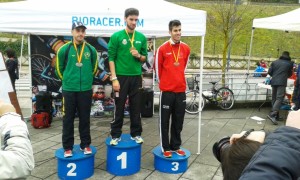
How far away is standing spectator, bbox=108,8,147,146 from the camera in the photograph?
418 centimetres

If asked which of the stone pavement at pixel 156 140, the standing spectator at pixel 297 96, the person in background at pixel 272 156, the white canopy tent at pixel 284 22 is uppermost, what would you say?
the white canopy tent at pixel 284 22

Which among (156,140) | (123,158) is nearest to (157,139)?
(156,140)

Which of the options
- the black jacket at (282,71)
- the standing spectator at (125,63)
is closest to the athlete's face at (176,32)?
the standing spectator at (125,63)

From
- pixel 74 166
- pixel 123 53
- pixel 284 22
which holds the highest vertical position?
pixel 284 22

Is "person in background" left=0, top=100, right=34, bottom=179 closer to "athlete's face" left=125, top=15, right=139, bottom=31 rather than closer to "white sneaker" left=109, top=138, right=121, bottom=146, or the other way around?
"white sneaker" left=109, top=138, right=121, bottom=146

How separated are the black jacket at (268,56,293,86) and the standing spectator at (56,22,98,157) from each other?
17.8 feet

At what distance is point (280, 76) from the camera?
7.54m

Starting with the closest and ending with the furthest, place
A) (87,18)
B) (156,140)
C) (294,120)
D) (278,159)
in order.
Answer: (278,159) < (294,120) < (87,18) < (156,140)

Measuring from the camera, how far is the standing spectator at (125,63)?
165 inches

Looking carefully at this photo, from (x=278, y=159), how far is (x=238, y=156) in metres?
0.24

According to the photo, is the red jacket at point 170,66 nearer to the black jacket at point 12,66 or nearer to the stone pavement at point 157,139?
the stone pavement at point 157,139

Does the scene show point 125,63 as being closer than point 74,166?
No

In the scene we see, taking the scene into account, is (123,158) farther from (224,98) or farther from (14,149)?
(224,98)

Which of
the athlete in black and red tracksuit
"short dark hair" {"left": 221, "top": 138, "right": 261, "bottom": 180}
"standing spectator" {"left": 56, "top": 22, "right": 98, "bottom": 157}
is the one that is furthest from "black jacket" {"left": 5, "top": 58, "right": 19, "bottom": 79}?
"short dark hair" {"left": 221, "top": 138, "right": 261, "bottom": 180}
